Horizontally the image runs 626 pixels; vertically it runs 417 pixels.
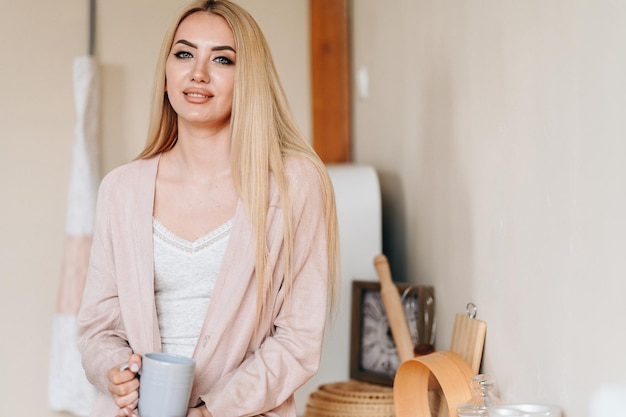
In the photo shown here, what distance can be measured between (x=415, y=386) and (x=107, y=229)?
27.8 inches

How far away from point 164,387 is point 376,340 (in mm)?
1180

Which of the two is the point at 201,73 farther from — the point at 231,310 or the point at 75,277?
the point at 75,277

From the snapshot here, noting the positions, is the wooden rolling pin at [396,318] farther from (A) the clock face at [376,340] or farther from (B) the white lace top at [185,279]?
(B) the white lace top at [185,279]

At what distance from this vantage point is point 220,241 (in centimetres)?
183

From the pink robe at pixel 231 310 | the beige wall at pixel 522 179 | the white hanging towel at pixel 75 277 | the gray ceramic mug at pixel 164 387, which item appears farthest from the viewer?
the white hanging towel at pixel 75 277

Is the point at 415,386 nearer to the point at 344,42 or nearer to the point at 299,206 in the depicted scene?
the point at 299,206

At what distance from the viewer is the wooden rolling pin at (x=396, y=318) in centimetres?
238

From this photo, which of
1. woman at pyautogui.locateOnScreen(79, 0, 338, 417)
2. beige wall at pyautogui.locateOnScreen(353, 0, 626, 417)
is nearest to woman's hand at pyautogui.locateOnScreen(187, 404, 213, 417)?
woman at pyautogui.locateOnScreen(79, 0, 338, 417)

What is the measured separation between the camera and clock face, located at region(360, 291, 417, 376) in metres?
2.61

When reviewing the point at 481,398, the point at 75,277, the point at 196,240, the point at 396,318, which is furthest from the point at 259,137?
the point at 75,277

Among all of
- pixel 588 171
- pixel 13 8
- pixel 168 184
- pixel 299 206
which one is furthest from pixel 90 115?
pixel 588 171

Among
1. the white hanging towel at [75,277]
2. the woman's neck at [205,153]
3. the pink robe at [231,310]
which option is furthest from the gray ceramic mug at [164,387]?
the white hanging towel at [75,277]

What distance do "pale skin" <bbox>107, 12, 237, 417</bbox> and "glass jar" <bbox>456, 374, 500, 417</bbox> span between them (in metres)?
0.57

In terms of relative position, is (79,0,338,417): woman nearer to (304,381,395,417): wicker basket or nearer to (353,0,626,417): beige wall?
(353,0,626,417): beige wall
